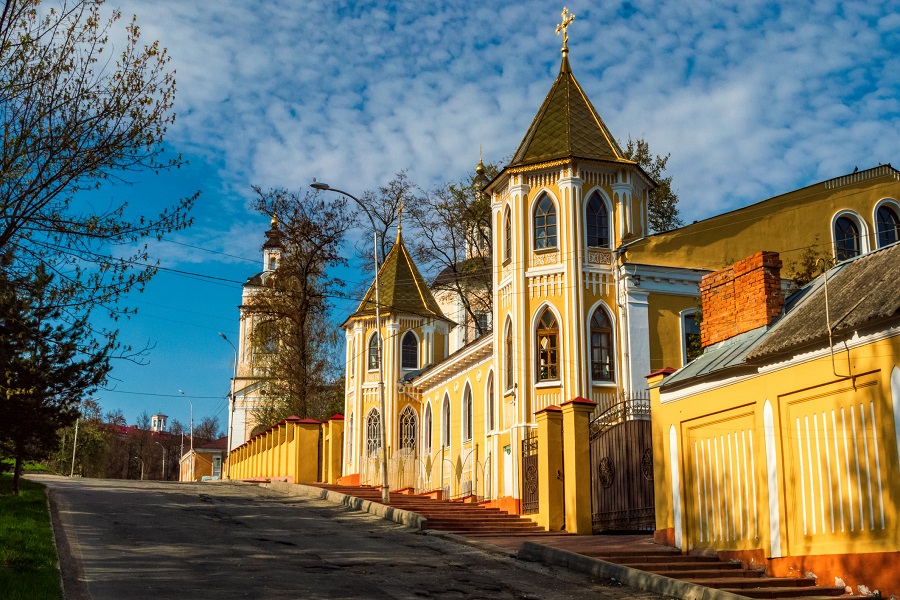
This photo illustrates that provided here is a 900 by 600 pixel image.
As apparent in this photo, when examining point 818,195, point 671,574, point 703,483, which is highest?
point 818,195

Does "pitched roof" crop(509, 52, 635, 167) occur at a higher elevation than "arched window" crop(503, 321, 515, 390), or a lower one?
higher

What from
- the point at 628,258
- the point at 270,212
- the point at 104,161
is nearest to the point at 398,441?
the point at 270,212

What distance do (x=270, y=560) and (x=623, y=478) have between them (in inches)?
319

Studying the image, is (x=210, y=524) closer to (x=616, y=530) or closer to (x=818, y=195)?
(x=616, y=530)

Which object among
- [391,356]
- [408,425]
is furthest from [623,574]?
[391,356]

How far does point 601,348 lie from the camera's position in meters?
24.6

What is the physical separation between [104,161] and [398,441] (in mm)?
25525

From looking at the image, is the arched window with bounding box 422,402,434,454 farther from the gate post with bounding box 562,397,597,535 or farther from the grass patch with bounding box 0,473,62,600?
the grass patch with bounding box 0,473,62,600

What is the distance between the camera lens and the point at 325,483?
3503 centimetres

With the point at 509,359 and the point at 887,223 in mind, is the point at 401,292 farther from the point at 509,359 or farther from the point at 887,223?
the point at 887,223

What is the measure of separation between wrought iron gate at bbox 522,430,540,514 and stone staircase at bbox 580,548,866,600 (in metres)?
6.62

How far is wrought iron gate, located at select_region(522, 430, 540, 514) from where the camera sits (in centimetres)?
2162

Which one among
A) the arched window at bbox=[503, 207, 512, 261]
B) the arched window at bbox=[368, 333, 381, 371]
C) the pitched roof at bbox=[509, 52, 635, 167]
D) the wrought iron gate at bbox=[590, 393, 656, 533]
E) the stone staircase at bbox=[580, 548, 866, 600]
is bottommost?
the stone staircase at bbox=[580, 548, 866, 600]

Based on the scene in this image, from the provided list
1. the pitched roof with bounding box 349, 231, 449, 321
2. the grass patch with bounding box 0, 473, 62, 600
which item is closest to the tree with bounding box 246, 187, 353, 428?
the pitched roof with bounding box 349, 231, 449, 321
